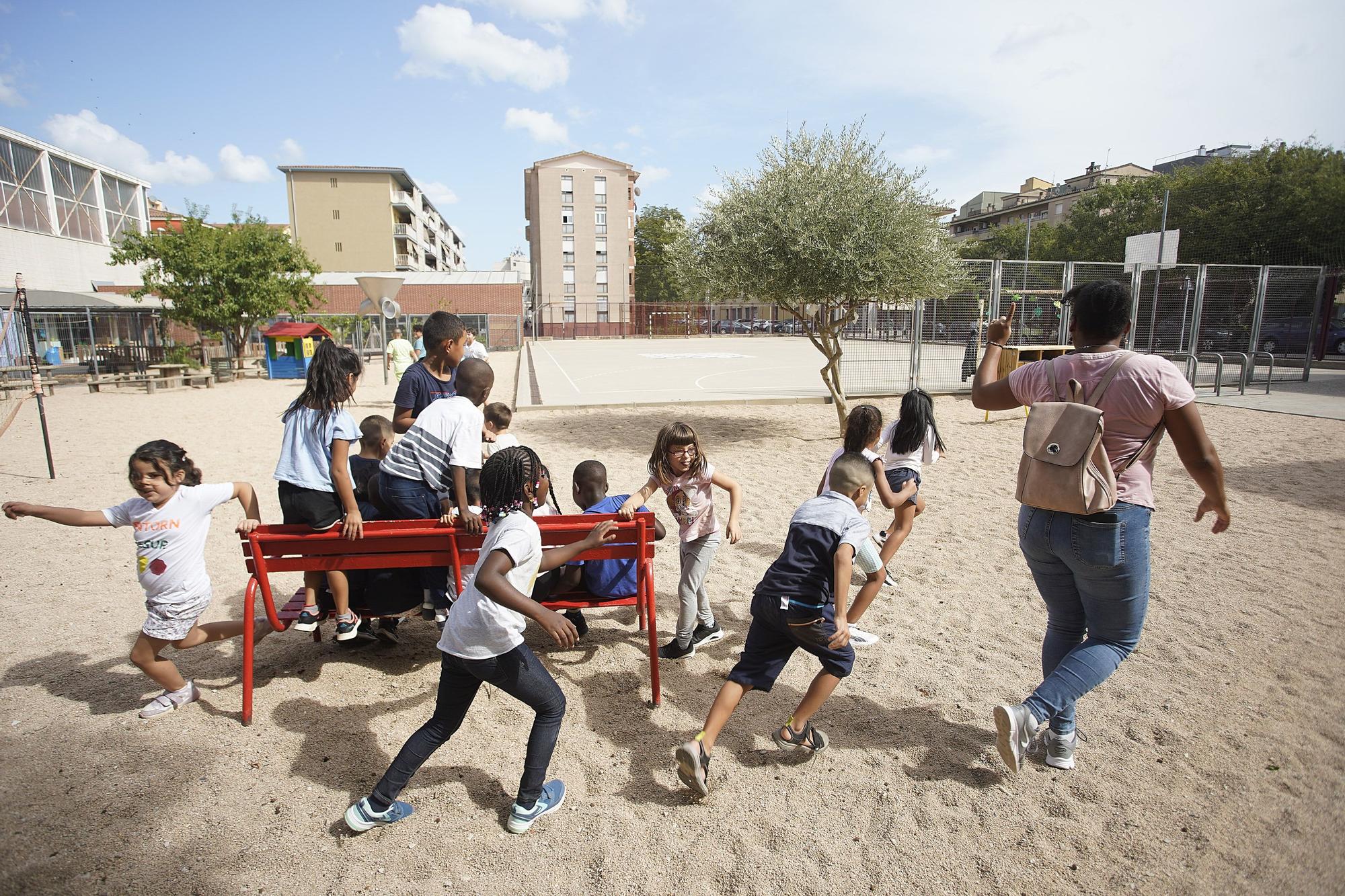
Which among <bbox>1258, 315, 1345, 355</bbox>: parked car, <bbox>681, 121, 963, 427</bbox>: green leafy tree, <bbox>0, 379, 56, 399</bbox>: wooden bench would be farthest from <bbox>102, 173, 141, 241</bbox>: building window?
<bbox>1258, 315, 1345, 355</bbox>: parked car

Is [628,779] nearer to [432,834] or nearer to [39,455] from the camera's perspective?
[432,834]

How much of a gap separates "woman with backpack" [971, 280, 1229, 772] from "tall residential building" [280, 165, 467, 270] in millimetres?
67302

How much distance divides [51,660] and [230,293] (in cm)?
2289

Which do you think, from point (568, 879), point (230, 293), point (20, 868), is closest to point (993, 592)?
point (568, 879)

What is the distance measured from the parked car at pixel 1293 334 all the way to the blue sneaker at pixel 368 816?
90.0ft

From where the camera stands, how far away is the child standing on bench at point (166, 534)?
3127mm

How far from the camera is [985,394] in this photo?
9.59ft

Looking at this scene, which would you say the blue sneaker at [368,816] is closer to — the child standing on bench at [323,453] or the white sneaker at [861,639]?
the child standing on bench at [323,453]

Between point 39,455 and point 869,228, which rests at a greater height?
point 869,228

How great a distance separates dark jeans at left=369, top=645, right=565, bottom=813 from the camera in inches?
96.3

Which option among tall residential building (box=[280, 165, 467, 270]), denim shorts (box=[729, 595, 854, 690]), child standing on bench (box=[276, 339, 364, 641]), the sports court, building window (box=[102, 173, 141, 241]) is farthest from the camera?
Result: tall residential building (box=[280, 165, 467, 270])

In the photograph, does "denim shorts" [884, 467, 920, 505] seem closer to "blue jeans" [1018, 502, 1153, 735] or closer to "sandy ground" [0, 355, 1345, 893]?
"sandy ground" [0, 355, 1345, 893]

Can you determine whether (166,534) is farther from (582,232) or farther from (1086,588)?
(582,232)

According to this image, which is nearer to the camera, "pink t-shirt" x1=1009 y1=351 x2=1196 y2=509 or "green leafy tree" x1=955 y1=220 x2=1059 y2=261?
"pink t-shirt" x1=1009 y1=351 x2=1196 y2=509
